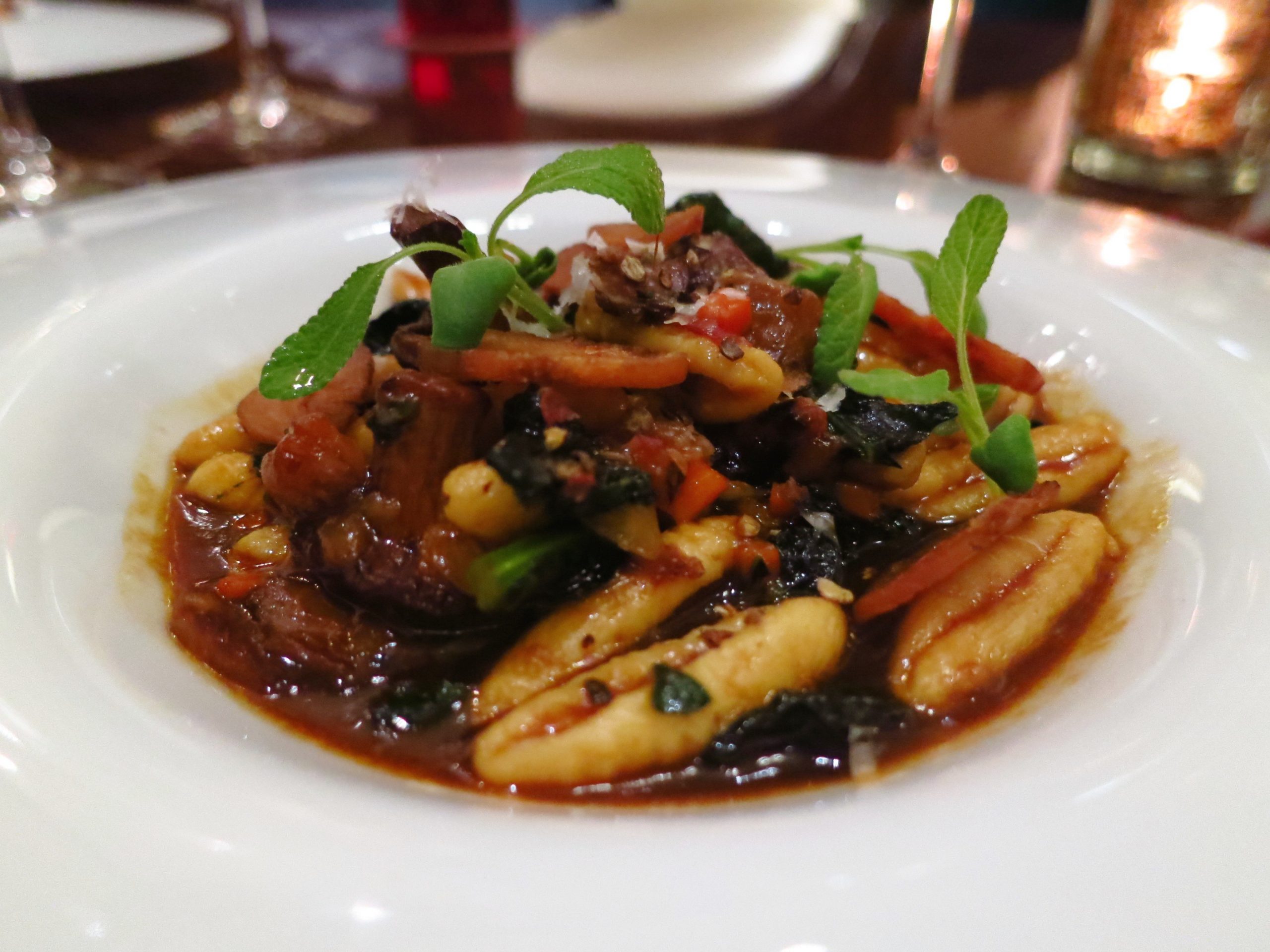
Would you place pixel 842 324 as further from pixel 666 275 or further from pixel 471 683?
pixel 471 683

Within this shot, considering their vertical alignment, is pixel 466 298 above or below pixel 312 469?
above

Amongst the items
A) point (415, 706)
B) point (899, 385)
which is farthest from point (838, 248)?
point (415, 706)

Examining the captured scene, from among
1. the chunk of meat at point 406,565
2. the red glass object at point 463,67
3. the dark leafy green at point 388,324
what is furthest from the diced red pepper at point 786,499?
the red glass object at point 463,67

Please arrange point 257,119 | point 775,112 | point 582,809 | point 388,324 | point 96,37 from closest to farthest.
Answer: point 582,809, point 388,324, point 257,119, point 775,112, point 96,37

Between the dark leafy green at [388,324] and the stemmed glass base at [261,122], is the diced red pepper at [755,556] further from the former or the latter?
the stemmed glass base at [261,122]

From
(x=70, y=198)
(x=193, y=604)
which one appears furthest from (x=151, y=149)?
(x=193, y=604)

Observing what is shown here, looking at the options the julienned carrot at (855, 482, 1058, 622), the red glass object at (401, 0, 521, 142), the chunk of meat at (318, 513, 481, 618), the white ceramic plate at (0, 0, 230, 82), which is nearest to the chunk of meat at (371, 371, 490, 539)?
the chunk of meat at (318, 513, 481, 618)

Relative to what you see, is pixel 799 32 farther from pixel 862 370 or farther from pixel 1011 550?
pixel 1011 550
